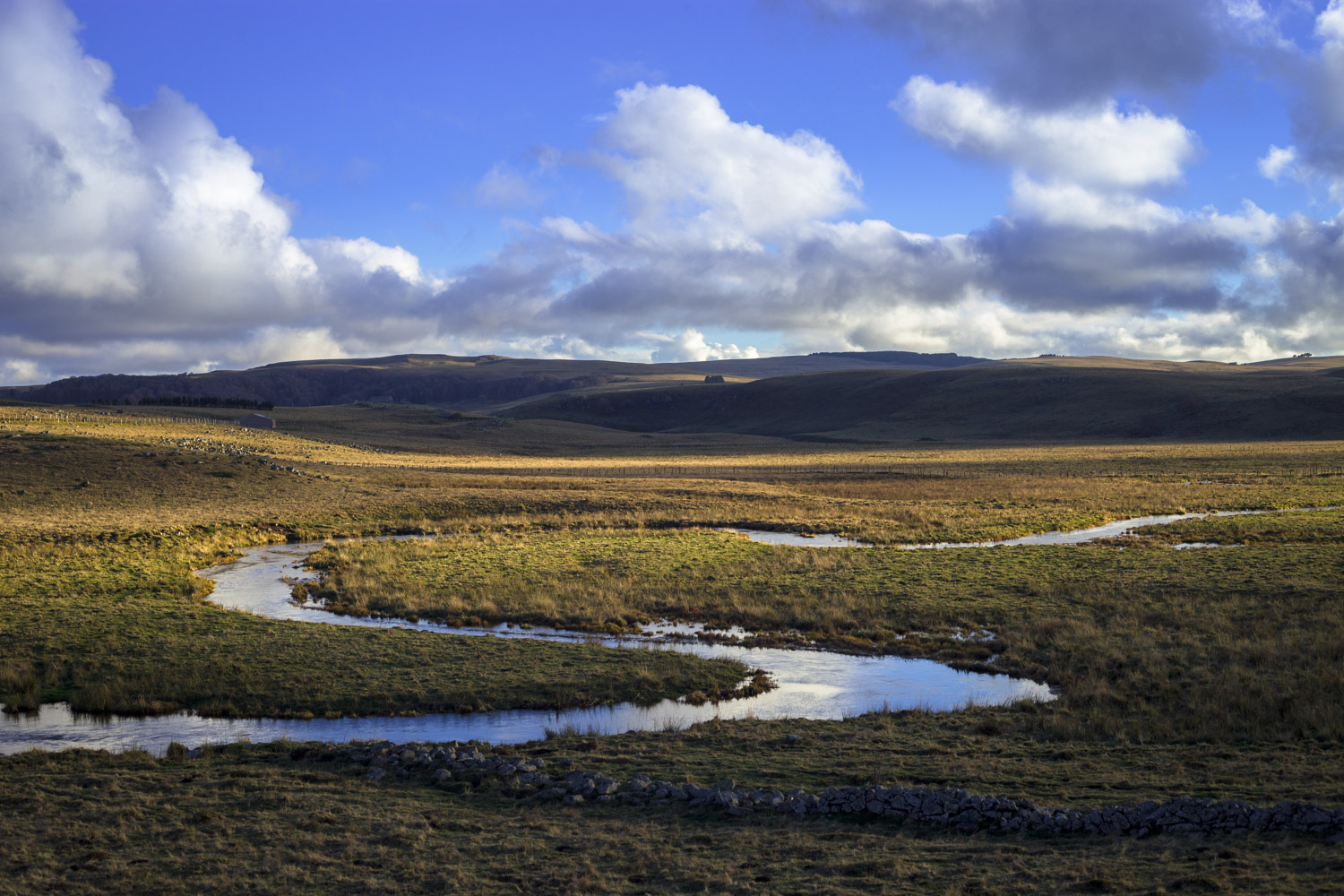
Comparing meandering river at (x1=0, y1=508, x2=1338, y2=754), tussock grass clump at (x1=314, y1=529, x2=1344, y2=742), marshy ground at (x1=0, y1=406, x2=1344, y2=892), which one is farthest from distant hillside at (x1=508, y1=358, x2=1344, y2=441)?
meandering river at (x1=0, y1=508, x2=1338, y2=754)

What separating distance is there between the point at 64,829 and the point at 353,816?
131 inches

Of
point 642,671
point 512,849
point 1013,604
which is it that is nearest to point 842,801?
point 512,849

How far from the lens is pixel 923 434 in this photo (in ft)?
480

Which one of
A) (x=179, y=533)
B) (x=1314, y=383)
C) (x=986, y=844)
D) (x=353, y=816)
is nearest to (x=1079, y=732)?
(x=986, y=844)

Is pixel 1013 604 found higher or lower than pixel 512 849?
lower

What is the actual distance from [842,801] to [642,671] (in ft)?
26.7

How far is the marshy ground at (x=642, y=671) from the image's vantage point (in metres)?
9.98

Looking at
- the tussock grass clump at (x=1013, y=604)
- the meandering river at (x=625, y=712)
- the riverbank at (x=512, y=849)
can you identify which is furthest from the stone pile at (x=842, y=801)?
the tussock grass clump at (x=1013, y=604)

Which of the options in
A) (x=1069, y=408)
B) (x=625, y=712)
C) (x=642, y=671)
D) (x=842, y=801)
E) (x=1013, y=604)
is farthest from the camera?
(x=1069, y=408)

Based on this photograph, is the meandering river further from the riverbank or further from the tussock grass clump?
the riverbank

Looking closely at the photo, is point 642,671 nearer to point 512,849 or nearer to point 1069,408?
point 512,849

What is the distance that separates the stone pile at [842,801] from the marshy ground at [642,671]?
1.35 ft

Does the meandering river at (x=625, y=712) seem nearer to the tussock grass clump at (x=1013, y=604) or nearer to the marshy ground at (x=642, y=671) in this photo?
the marshy ground at (x=642, y=671)

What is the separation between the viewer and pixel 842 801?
1176cm
